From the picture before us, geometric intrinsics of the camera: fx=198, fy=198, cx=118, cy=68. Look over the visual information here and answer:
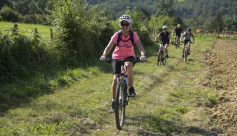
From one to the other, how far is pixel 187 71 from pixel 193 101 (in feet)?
15.4

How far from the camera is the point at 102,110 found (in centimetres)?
515

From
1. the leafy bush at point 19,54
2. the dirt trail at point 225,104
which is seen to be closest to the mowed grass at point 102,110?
the dirt trail at point 225,104

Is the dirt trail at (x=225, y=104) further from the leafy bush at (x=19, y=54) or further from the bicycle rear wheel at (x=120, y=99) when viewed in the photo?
the leafy bush at (x=19, y=54)

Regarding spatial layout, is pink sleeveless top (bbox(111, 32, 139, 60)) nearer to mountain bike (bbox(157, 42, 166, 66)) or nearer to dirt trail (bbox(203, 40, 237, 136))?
dirt trail (bbox(203, 40, 237, 136))

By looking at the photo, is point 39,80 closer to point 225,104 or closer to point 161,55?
point 225,104

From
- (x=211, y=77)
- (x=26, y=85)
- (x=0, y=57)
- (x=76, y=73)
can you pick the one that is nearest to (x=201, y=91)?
(x=211, y=77)

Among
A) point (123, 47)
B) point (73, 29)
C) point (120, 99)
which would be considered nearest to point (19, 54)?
point (73, 29)

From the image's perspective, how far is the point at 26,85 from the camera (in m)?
6.61

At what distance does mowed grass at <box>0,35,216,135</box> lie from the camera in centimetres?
406

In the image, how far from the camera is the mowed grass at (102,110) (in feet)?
13.3

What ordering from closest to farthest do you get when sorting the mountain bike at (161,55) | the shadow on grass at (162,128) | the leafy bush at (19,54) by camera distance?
the shadow on grass at (162,128) < the leafy bush at (19,54) < the mountain bike at (161,55)

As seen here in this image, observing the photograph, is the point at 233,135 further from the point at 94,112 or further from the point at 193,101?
the point at 94,112

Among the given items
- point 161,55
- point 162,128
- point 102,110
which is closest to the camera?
point 162,128

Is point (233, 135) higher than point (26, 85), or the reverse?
point (26, 85)
